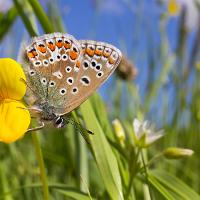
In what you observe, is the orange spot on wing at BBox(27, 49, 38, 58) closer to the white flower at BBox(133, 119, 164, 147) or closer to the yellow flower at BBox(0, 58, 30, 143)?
the yellow flower at BBox(0, 58, 30, 143)

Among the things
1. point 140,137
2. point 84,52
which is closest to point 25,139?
point 140,137

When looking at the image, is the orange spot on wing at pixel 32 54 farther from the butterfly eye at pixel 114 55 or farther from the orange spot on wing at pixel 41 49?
the butterfly eye at pixel 114 55

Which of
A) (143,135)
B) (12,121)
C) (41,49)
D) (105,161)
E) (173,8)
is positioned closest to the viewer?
(12,121)

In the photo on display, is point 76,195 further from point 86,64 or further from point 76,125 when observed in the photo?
point 86,64

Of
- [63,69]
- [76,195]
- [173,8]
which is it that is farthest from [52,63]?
[173,8]

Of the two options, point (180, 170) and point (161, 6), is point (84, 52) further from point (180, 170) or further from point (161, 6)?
point (161, 6)
